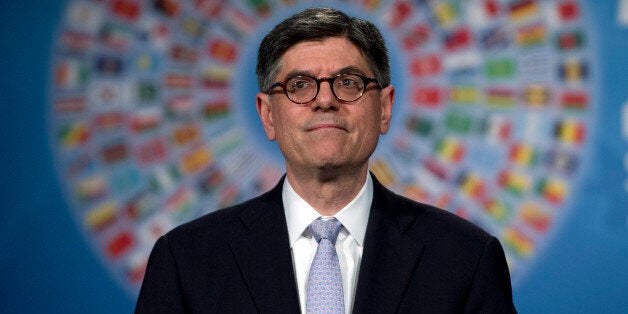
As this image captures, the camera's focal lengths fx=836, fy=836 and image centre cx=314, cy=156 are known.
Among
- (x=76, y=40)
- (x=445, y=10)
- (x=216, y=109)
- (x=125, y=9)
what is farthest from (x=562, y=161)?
(x=76, y=40)

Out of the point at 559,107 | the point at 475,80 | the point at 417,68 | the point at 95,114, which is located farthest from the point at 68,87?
the point at 559,107

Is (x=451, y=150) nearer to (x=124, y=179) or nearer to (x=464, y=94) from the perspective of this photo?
(x=464, y=94)

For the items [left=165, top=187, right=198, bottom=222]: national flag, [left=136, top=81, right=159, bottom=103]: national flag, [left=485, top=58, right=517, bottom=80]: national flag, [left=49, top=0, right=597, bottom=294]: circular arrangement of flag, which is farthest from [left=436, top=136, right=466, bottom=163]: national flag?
[left=136, top=81, right=159, bottom=103]: national flag

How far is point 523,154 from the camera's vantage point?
2.48 m

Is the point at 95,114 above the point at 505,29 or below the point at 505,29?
below

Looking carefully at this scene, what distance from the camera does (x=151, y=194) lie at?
2.48 meters

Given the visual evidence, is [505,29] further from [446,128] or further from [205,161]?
[205,161]

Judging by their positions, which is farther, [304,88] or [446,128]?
[446,128]

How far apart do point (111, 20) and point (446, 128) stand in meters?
1.05

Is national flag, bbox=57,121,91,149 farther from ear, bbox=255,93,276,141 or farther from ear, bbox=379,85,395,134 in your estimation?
ear, bbox=379,85,395,134

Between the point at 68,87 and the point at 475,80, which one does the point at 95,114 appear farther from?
the point at 475,80

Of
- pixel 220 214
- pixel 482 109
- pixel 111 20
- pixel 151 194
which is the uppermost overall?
pixel 111 20

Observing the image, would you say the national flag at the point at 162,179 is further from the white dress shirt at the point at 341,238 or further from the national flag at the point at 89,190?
the white dress shirt at the point at 341,238

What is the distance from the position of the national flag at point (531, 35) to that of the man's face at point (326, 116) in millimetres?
1087
